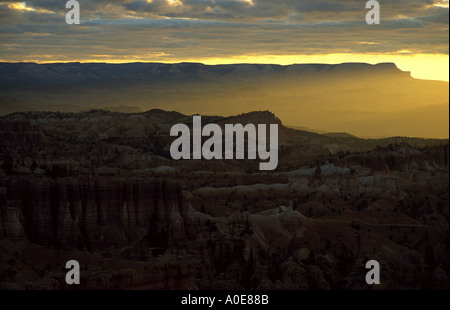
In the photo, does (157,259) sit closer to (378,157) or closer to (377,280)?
(377,280)

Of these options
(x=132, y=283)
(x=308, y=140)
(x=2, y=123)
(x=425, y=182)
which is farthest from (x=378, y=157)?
(x=132, y=283)

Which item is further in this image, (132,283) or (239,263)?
(239,263)

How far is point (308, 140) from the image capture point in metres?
196

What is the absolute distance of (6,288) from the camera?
64.9 meters

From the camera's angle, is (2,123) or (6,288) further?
(2,123)

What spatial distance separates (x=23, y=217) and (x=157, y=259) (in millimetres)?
14407

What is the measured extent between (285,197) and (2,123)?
212 feet
